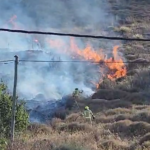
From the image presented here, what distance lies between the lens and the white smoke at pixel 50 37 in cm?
3369

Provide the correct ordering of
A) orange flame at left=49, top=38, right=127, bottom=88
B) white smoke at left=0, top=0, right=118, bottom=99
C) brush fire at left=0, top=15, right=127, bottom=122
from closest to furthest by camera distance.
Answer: brush fire at left=0, top=15, right=127, bottom=122, white smoke at left=0, top=0, right=118, bottom=99, orange flame at left=49, top=38, right=127, bottom=88

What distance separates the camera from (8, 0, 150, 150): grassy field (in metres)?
17.0

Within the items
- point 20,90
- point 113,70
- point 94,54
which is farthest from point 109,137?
point 94,54

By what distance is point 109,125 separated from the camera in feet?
Result: 70.8

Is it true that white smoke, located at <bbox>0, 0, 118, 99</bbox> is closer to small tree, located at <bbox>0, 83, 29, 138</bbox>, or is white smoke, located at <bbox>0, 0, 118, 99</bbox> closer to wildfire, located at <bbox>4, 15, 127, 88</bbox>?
wildfire, located at <bbox>4, 15, 127, 88</bbox>

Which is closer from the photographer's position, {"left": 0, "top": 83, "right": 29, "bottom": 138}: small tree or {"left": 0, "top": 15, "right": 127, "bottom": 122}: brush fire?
{"left": 0, "top": 83, "right": 29, "bottom": 138}: small tree

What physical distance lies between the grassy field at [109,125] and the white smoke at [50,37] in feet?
10.6

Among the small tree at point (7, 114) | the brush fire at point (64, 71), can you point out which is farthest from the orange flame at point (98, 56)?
the small tree at point (7, 114)

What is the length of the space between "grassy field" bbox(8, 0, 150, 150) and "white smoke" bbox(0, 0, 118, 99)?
3220mm

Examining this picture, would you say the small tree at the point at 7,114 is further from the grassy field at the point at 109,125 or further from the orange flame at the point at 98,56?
the orange flame at the point at 98,56

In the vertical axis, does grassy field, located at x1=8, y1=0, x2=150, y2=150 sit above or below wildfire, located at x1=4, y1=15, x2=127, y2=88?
below

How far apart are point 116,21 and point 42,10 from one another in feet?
36.2

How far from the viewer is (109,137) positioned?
1923 centimetres

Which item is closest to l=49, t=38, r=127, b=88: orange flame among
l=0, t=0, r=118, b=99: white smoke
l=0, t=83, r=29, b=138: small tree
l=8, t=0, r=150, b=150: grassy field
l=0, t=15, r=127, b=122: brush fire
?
l=0, t=15, r=127, b=122: brush fire
